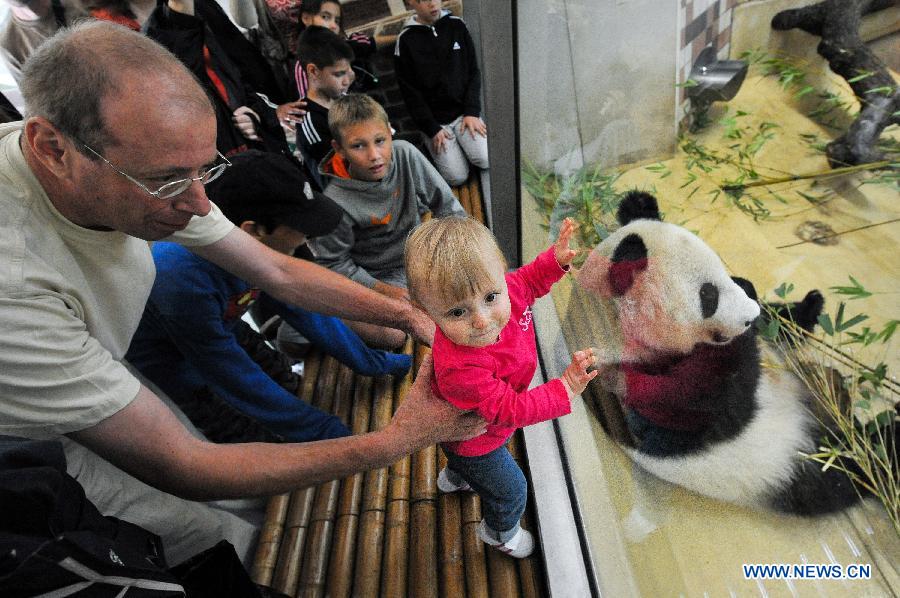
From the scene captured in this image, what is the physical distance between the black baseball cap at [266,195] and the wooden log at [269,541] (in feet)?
3.12

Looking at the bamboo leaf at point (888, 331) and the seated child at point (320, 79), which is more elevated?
the bamboo leaf at point (888, 331)

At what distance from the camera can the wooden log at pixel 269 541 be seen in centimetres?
187

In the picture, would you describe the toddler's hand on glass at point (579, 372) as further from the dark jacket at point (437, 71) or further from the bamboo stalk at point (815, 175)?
the dark jacket at point (437, 71)

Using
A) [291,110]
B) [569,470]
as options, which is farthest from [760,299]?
[291,110]

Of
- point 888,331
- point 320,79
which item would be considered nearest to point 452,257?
point 888,331

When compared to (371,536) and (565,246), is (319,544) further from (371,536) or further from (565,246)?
(565,246)

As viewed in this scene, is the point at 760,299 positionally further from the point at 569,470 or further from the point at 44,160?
the point at 44,160

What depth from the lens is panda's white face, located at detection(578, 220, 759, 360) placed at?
0.89 m

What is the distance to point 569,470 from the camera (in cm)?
178

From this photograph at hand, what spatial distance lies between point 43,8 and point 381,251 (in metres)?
1.84

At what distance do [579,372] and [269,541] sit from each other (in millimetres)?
1471

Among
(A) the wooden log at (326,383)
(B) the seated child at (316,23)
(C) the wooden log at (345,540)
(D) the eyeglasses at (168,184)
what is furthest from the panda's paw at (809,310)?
(B) the seated child at (316,23)

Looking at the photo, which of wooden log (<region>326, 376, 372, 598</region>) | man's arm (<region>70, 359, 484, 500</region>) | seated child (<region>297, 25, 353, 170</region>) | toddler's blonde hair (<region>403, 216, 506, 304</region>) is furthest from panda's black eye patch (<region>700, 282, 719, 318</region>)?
seated child (<region>297, 25, 353, 170</region>)

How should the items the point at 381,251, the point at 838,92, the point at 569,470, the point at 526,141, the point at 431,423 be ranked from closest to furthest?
1. the point at 838,92
2. the point at 431,423
3. the point at 569,470
4. the point at 526,141
5. the point at 381,251
